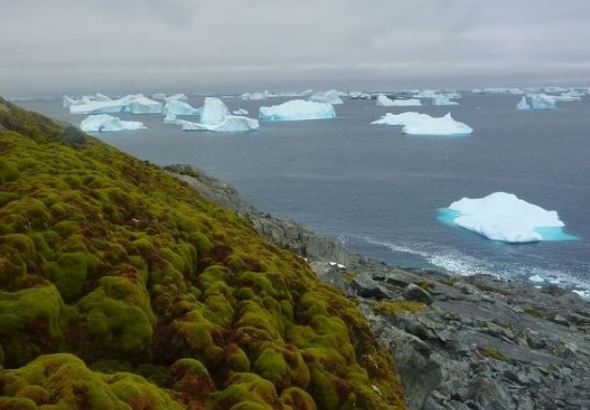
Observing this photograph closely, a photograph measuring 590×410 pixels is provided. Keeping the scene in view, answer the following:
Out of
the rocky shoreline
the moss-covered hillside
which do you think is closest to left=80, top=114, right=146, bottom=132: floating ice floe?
the rocky shoreline

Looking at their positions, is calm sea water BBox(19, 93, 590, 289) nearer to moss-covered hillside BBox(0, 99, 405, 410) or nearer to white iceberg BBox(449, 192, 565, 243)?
white iceberg BBox(449, 192, 565, 243)

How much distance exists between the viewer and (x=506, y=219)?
76.8 m

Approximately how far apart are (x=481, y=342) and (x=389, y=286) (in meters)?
9.47

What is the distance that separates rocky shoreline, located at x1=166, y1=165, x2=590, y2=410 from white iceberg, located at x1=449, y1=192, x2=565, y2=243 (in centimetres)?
2056

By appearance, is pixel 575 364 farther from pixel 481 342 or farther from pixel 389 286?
pixel 389 286

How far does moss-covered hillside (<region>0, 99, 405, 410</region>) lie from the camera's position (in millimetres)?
9773

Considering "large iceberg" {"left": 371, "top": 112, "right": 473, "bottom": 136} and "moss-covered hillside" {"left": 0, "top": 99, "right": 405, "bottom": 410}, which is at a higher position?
"moss-covered hillside" {"left": 0, "top": 99, "right": 405, "bottom": 410}

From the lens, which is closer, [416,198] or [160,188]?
[160,188]

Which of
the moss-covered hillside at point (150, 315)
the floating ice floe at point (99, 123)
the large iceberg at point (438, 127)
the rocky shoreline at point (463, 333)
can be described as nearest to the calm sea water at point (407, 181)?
the floating ice floe at point (99, 123)

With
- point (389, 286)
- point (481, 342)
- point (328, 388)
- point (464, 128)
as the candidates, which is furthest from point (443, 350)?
point (464, 128)

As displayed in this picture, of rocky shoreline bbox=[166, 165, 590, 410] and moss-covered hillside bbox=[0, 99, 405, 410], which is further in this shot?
rocky shoreline bbox=[166, 165, 590, 410]

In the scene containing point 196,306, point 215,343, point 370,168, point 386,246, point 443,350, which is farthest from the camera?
point 370,168

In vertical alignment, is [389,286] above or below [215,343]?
below

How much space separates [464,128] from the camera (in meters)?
186
